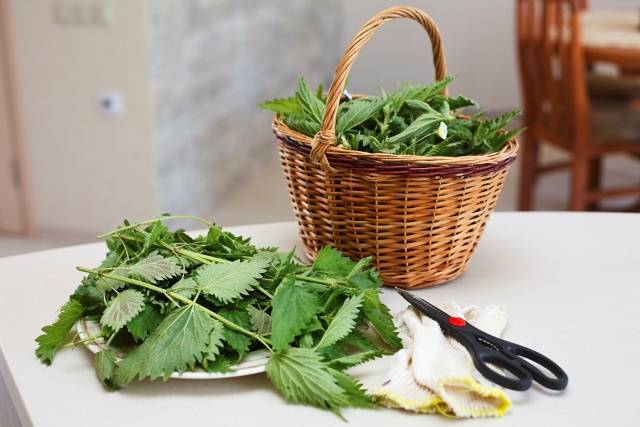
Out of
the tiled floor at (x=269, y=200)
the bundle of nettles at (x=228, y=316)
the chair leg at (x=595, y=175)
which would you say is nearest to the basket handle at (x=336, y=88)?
the bundle of nettles at (x=228, y=316)

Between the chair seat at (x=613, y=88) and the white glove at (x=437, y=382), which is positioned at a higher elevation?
the white glove at (x=437, y=382)

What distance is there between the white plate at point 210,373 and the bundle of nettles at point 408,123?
27 centimetres

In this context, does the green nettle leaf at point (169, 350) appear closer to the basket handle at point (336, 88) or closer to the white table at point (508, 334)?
the white table at point (508, 334)

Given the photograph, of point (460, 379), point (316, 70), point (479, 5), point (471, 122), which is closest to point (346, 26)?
point (316, 70)

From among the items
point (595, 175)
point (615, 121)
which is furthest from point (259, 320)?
point (595, 175)

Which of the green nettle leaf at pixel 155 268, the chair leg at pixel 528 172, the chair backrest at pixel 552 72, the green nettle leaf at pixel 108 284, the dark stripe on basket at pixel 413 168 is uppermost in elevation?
the dark stripe on basket at pixel 413 168

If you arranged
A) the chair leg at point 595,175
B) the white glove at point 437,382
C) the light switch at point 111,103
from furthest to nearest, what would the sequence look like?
1. the chair leg at point 595,175
2. the light switch at point 111,103
3. the white glove at point 437,382

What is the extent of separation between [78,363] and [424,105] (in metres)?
0.49

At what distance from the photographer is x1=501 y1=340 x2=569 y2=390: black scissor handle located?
31.0 inches

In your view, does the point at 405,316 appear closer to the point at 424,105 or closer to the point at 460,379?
the point at 460,379

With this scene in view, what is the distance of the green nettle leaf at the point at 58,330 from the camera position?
2.77 ft

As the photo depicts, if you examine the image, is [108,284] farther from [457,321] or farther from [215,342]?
[457,321]

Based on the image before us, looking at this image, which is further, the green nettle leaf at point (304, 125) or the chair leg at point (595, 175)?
the chair leg at point (595, 175)

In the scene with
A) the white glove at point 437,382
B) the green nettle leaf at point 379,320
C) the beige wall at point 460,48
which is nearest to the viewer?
the white glove at point 437,382
